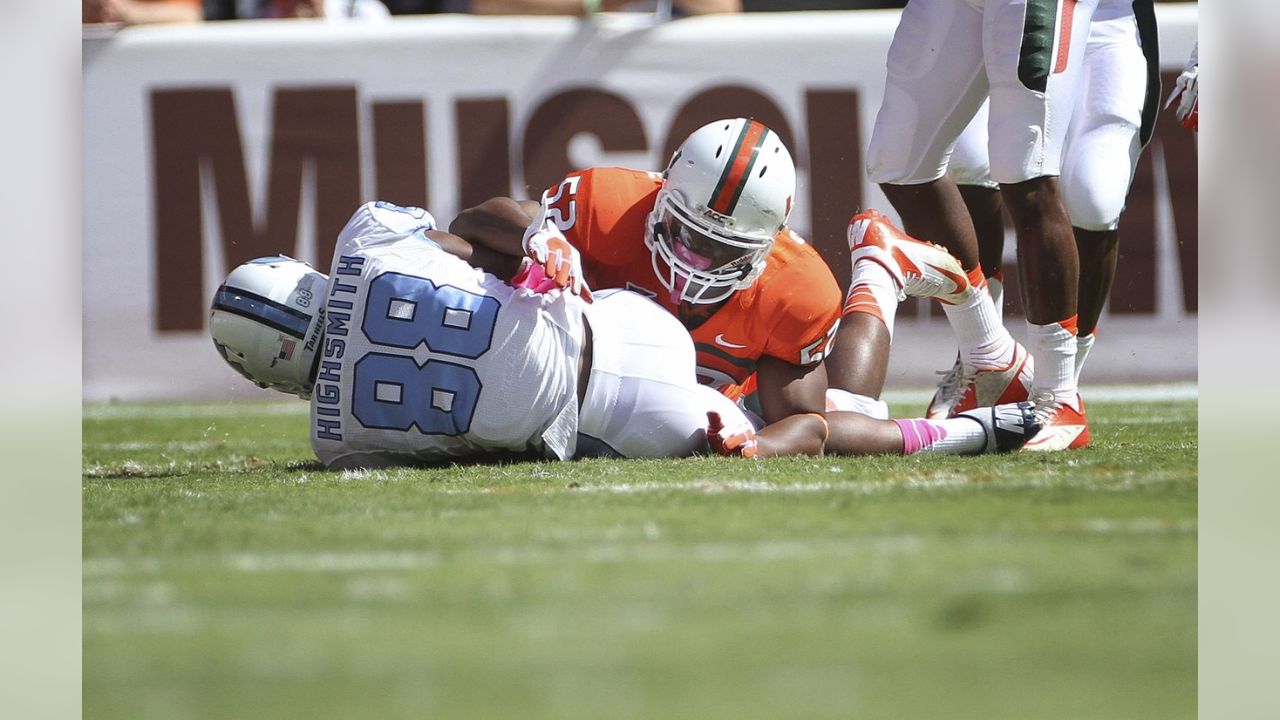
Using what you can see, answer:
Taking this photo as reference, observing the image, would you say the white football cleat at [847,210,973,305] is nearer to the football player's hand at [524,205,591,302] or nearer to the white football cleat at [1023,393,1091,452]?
the white football cleat at [1023,393,1091,452]

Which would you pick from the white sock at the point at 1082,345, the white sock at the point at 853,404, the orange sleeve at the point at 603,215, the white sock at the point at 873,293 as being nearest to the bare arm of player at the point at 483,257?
the orange sleeve at the point at 603,215

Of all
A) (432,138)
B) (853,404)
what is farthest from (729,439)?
(432,138)

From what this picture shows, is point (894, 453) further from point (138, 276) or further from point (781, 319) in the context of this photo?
point (138, 276)

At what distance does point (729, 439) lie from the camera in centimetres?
287

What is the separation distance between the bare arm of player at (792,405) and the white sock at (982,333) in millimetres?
638

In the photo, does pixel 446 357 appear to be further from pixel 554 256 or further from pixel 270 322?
pixel 270 322

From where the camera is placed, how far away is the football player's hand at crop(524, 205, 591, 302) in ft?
8.84

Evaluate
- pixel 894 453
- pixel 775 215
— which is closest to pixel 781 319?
pixel 775 215

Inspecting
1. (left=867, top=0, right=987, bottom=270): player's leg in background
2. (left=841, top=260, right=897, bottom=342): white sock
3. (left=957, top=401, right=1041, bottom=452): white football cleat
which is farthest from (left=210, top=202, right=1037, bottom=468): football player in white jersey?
(left=867, top=0, right=987, bottom=270): player's leg in background

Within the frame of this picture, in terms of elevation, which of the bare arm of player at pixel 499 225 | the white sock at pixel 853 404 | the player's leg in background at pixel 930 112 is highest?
the player's leg in background at pixel 930 112

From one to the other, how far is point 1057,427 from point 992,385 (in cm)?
38

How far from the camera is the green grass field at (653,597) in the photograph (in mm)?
1396

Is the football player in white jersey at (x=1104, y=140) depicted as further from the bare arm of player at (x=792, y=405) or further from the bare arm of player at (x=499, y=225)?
→ the bare arm of player at (x=499, y=225)

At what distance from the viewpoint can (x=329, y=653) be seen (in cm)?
151
